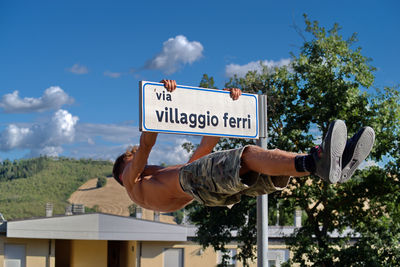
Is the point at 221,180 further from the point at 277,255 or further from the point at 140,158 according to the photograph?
the point at 277,255

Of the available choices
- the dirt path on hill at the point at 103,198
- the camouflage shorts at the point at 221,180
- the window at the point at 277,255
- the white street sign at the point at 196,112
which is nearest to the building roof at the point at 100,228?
the window at the point at 277,255

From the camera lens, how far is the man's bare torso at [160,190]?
4.80m

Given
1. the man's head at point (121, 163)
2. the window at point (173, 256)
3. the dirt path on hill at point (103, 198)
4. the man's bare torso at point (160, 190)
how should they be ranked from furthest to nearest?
the dirt path on hill at point (103, 198)
the window at point (173, 256)
the man's head at point (121, 163)
the man's bare torso at point (160, 190)

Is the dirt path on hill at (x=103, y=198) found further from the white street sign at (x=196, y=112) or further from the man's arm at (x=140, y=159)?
the man's arm at (x=140, y=159)

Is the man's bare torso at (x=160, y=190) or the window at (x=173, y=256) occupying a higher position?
the man's bare torso at (x=160, y=190)

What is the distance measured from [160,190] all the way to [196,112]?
110 centimetres

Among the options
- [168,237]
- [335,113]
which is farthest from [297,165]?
[168,237]

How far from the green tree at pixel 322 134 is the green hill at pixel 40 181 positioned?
222 ft

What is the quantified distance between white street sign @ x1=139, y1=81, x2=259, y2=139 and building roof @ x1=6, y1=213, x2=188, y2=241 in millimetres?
17336

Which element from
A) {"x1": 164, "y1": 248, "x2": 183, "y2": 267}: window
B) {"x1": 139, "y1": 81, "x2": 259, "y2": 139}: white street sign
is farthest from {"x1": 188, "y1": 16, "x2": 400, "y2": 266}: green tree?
{"x1": 164, "y1": 248, "x2": 183, "y2": 267}: window

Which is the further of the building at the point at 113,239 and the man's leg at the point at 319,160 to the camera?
the building at the point at 113,239

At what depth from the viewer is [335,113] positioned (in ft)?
42.1

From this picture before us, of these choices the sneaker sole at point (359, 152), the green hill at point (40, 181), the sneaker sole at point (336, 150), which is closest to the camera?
the sneaker sole at point (336, 150)

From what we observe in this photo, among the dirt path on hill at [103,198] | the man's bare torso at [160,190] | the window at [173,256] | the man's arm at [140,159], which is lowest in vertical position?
the window at [173,256]
